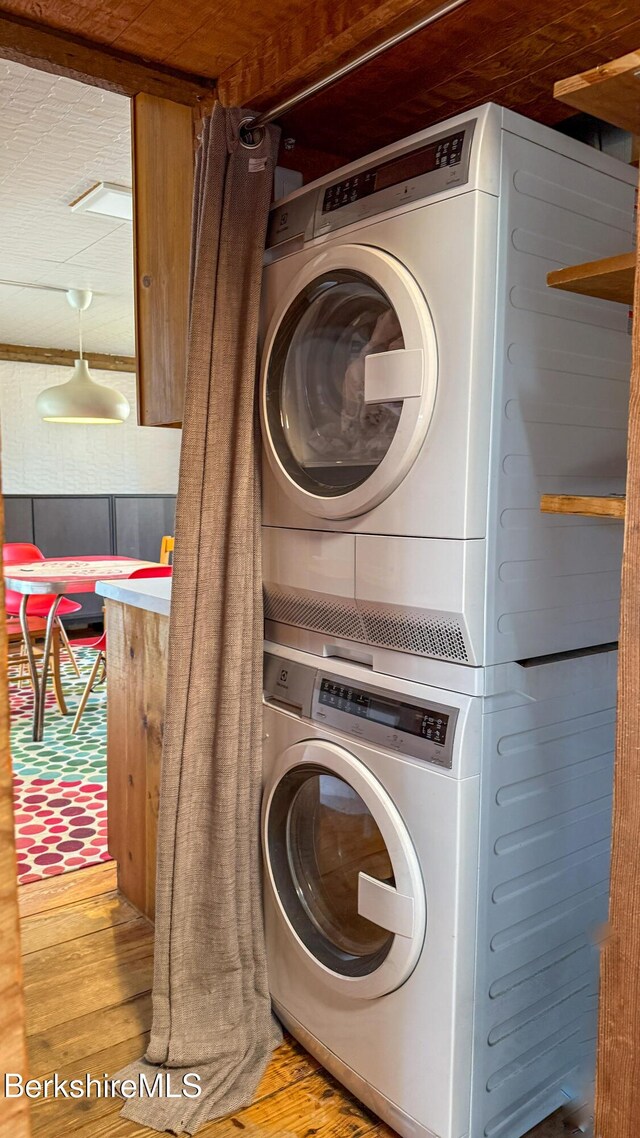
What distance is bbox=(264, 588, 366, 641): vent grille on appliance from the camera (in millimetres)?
1534

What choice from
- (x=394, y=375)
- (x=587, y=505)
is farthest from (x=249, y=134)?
(x=587, y=505)

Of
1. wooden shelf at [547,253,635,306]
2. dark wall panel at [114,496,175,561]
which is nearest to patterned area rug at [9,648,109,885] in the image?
wooden shelf at [547,253,635,306]

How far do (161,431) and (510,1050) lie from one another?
21.3 feet

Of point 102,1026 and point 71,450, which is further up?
point 71,450

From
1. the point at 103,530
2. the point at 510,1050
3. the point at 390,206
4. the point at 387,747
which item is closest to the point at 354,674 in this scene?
the point at 387,747

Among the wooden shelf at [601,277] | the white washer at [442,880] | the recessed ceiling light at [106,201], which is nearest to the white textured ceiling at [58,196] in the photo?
the recessed ceiling light at [106,201]

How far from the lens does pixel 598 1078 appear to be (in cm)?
102

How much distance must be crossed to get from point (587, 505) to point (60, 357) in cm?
630

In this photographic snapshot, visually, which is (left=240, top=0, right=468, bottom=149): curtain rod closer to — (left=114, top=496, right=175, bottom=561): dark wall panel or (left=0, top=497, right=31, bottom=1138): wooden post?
(left=0, top=497, right=31, bottom=1138): wooden post

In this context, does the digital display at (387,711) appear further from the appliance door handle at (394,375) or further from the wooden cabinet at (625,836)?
the appliance door handle at (394,375)

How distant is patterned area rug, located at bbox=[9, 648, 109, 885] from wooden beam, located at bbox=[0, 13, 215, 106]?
1863 millimetres

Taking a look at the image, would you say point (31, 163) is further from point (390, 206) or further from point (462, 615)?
point (462, 615)

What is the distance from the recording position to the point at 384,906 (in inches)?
55.4

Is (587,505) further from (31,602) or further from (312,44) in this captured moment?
(31,602)
